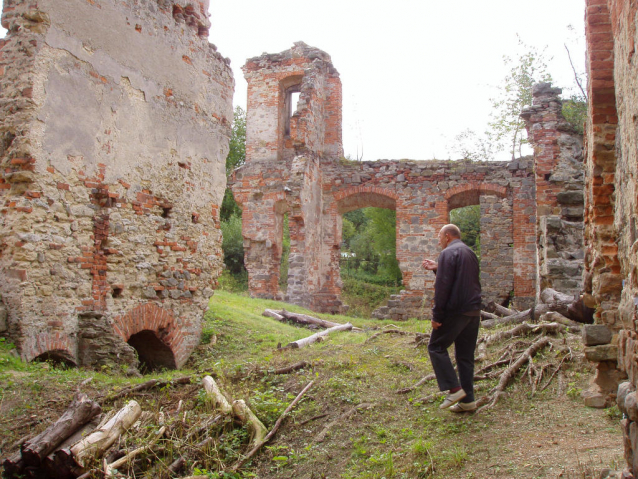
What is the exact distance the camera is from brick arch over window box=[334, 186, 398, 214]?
16.3 m

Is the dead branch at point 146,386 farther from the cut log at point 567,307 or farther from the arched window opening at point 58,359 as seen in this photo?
the cut log at point 567,307

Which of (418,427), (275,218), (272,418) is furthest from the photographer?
(275,218)

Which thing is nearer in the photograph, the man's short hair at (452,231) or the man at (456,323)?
the man at (456,323)

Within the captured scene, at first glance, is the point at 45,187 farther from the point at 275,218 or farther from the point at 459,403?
the point at 275,218

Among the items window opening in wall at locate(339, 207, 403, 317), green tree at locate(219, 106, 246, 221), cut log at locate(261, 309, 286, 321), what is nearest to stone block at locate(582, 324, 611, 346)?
cut log at locate(261, 309, 286, 321)

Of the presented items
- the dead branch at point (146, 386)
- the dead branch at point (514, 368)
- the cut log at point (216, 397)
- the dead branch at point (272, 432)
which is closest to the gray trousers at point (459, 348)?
the dead branch at point (514, 368)

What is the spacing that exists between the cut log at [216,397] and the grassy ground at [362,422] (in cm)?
11

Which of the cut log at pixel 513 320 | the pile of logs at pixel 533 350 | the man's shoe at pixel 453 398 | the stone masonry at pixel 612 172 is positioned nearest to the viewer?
the stone masonry at pixel 612 172

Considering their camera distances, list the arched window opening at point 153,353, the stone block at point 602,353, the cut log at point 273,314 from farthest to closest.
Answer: the cut log at point 273,314 < the arched window opening at point 153,353 < the stone block at point 602,353

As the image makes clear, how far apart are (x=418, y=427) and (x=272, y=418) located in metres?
1.32

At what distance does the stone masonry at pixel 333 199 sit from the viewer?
15.0 m

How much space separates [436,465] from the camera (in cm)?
368

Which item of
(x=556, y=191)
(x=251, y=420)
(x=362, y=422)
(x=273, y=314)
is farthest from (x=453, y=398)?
(x=556, y=191)

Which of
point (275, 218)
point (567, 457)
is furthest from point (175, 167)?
point (275, 218)
